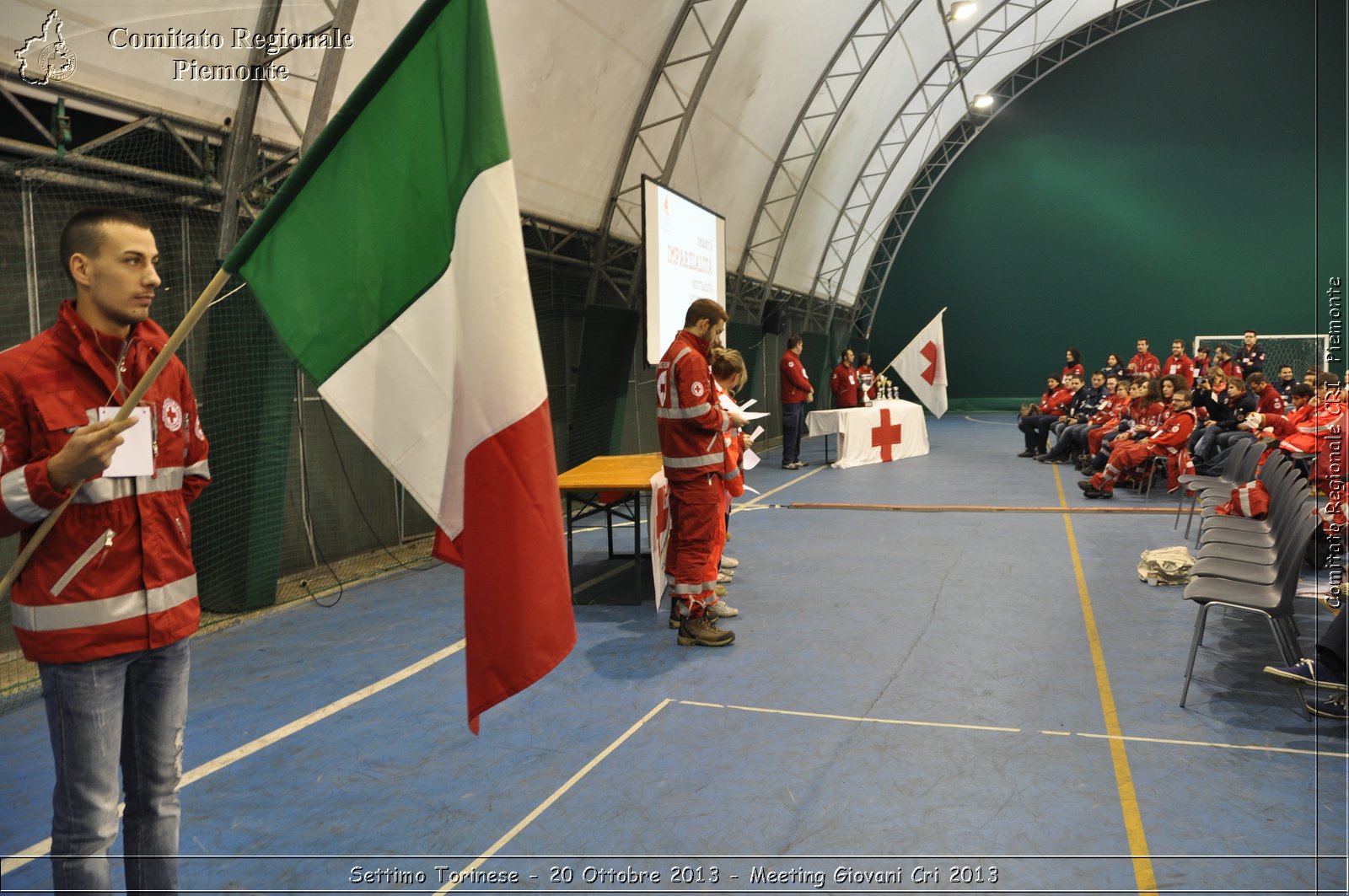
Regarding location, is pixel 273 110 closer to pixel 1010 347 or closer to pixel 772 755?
pixel 772 755

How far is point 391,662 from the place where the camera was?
4555 millimetres

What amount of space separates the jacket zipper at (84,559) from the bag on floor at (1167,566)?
593 centimetres

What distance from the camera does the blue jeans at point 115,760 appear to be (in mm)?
1838

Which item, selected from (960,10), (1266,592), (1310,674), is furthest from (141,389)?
(960,10)

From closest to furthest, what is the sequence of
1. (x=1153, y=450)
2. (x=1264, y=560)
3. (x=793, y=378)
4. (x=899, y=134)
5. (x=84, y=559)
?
(x=84, y=559) → (x=1264, y=560) → (x=1153, y=450) → (x=793, y=378) → (x=899, y=134)

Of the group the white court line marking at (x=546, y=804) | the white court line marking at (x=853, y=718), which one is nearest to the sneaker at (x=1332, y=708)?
the white court line marking at (x=853, y=718)

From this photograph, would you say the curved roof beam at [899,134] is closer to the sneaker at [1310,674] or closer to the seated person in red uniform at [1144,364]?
the seated person in red uniform at [1144,364]

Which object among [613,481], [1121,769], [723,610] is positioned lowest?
[1121,769]

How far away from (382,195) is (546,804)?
2.15 m

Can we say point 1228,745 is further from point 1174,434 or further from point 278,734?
point 1174,434

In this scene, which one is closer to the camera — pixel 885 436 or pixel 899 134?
pixel 885 436

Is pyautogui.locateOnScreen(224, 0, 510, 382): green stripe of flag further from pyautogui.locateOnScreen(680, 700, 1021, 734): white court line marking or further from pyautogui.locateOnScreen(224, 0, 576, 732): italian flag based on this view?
pyautogui.locateOnScreen(680, 700, 1021, 734): white court line marking

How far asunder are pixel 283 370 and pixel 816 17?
1009cm

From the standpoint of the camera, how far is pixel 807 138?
586 inches
